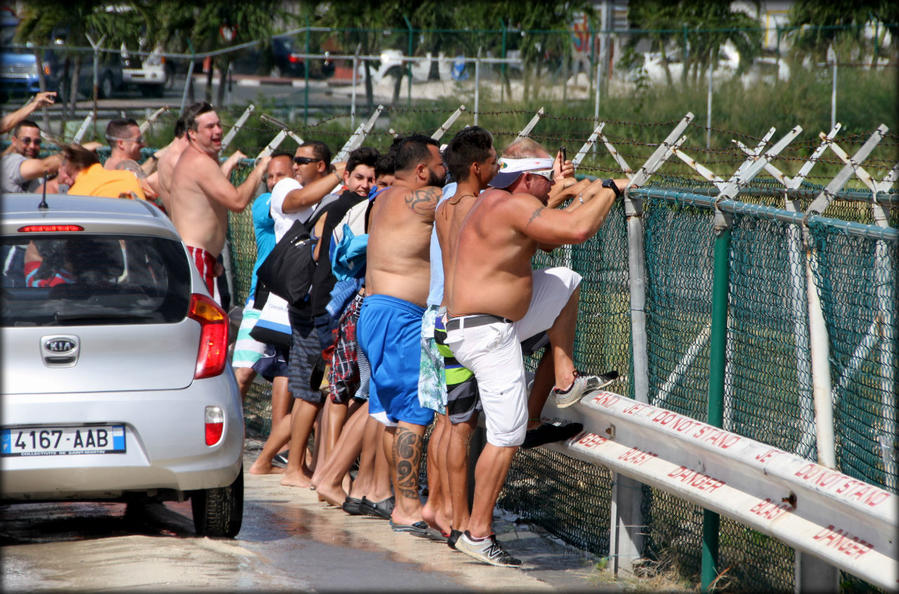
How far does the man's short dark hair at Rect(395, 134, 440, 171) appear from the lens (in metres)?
6.28

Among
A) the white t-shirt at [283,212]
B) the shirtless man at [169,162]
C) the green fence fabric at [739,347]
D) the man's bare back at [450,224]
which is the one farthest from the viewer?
the shirtless man at [169,162]

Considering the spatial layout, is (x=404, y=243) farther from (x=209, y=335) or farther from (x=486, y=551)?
(x=486, y=551)

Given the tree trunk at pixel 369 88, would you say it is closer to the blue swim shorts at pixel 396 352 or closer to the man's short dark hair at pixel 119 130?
the man's short dark hair at pixel 119 130

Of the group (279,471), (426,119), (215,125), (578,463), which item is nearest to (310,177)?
(215,125)

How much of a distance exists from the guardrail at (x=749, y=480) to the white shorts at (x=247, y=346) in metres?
2.95

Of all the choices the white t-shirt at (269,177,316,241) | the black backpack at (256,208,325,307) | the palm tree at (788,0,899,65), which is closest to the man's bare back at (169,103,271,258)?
the white t-shirt at (269,177,316,241)

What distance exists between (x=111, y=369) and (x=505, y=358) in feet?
5.79

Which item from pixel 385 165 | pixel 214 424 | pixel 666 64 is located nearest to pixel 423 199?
pixel 385 165

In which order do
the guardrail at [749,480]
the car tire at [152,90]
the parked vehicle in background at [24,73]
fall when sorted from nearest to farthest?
1. the guardrail at [749,480]
2. the parked vehicle in background at [24,73]
3. the car tire at [152,90]

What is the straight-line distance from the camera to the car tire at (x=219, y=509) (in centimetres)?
567

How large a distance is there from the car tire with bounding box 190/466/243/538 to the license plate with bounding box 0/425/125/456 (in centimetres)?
62

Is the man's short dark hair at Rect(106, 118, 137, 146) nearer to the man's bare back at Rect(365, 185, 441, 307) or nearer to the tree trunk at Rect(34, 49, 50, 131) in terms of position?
the man's bare back at Rect(365, 185, 441, 307)

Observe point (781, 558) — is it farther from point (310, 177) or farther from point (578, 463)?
point (310, 177)

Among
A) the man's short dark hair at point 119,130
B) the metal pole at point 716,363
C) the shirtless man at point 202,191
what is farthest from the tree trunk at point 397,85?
the metal pole at point 716,363
